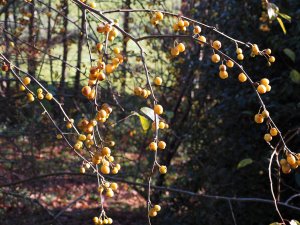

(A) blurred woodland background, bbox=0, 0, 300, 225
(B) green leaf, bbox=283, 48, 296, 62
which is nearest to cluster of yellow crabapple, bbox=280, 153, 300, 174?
(A) blurred woodland background, bbox=0, 0, 300, 225

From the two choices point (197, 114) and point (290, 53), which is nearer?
point (290, 53)

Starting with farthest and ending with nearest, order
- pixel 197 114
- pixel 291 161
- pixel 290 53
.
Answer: pixel 197 114, pixel 290 53, pixel 291 161

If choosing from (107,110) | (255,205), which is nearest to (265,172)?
(255,205)

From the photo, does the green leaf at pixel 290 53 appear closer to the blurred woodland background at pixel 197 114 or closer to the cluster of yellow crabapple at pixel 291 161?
the blurred woodland background at pixel 197 114

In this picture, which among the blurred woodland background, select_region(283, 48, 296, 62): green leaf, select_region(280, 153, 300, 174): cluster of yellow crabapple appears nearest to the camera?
select_region(280, 153, 300, 174): cluster of yellow crabapple

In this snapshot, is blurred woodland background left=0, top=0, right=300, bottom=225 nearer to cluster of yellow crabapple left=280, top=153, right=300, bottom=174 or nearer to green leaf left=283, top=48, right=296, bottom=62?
green leaf left=283, top=48, right=296, bottom=62

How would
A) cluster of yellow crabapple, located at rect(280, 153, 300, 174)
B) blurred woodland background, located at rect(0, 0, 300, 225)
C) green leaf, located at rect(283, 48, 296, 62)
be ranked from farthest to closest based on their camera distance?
blurred woodland background, located at rect(0, 0, 300, 225) < green leaf, located at rect(283, 48, 296, 62) < cluster of yellow crabapple, located at rect(280, 153, 300, 174)

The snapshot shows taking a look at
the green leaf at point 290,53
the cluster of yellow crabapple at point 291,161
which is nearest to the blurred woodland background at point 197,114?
the green leaf at point 290,53

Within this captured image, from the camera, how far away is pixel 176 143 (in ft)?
14.3

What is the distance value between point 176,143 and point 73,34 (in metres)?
1.61

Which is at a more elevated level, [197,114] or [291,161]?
[291,161]

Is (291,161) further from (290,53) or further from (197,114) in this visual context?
(197,114)

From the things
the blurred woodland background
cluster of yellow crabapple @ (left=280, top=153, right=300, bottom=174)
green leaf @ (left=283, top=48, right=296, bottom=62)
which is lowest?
the blurred woodland background

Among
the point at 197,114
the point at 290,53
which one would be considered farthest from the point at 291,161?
the point at 197,114
